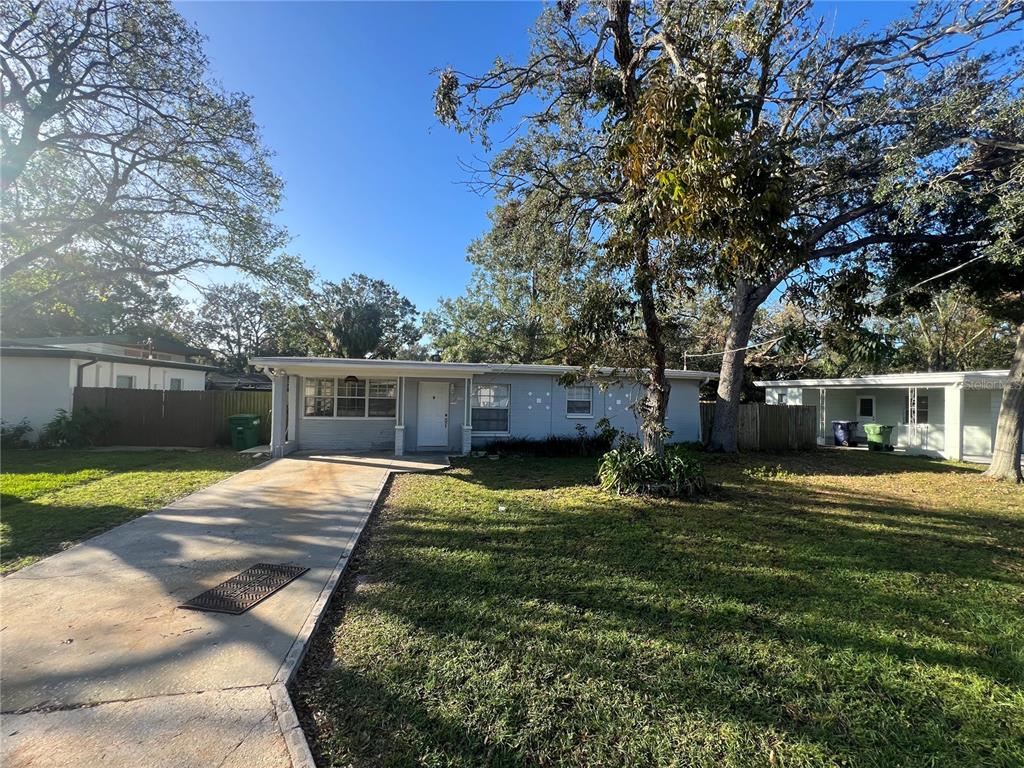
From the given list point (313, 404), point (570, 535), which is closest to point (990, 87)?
point (570, 535)

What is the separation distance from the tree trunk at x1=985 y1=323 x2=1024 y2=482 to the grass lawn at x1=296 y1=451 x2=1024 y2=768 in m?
5.68

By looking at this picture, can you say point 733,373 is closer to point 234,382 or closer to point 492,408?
point 492,408

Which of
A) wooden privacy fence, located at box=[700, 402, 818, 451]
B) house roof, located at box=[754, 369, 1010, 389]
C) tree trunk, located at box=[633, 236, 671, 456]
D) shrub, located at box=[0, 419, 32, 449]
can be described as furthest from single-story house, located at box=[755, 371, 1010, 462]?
shrub, located at box=[0, 419, 32, 449]

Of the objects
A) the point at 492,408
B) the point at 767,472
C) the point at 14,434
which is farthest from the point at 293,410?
the point at 767,472

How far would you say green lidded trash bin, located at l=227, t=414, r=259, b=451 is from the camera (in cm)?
1312

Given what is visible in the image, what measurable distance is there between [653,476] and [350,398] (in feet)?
28.1

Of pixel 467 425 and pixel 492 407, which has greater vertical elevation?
pixel 492 407

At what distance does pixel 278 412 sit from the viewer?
11.3m

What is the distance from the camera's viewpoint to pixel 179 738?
7.27 ft

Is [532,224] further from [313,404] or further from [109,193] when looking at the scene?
[109,193]

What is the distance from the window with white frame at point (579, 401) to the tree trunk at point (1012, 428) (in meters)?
9.16

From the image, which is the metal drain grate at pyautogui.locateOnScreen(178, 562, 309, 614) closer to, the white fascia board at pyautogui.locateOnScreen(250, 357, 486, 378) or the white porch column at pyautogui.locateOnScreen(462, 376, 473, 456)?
the white fascia board at pyautogui.locateOnScreen(250, 357, 486, 378)

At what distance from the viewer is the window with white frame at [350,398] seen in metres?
12.7

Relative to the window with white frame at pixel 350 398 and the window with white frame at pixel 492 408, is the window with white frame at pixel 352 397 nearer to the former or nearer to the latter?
the window with white frame at pixel 350 398
